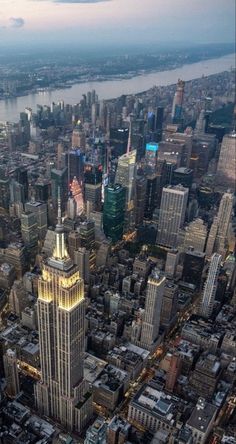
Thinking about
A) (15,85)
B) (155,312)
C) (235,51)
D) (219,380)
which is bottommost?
(219,380)

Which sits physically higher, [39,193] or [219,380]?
[39,193]

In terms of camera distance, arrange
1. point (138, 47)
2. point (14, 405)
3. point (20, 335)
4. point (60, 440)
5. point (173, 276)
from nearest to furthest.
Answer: point (60, 440)
point (14, 405)
point (20, 335)
point (173, 276)
point (138, 47)

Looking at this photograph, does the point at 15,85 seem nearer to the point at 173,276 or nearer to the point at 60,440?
the point at 173,276

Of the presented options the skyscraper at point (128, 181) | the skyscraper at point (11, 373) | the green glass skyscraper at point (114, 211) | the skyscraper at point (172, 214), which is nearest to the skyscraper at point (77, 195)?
the green glass skyscraper at point (114, 211)

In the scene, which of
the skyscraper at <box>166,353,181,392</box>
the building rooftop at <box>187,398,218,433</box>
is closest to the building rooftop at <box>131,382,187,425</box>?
the skyscraper at <box>166,353,181,392</box>

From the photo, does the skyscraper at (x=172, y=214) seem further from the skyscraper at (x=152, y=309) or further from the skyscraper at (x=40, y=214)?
the skyscraper at (x=152, y=309)

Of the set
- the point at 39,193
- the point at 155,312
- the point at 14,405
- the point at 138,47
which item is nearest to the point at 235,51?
the point at 138,47

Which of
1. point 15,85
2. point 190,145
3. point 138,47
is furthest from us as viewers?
point 190,145
